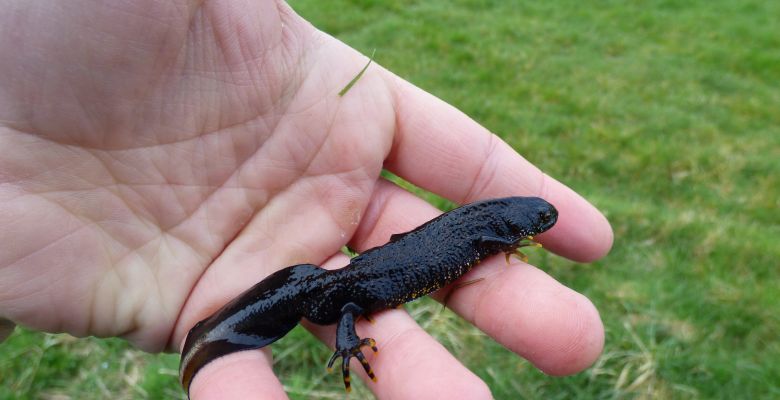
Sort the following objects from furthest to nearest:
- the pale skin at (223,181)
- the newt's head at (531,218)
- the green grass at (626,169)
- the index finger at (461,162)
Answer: the green grass at (626,169) < the index finger at (461,162) < the newt's head at (531,218) < the pale skin at (223,181)

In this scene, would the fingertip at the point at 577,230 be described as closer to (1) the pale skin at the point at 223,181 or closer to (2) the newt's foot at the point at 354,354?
(1) the pale skin at the point at 223,181

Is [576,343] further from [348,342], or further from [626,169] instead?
[626,169]

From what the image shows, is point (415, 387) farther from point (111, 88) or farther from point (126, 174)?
point (111, 88)

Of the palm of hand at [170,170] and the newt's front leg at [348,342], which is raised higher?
the palm of hand at [170,170]

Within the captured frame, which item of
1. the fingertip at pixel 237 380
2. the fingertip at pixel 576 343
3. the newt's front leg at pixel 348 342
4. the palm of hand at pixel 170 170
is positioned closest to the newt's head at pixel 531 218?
the fingertip at pixel 576 343

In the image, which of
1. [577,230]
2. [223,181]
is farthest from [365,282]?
[577,230]

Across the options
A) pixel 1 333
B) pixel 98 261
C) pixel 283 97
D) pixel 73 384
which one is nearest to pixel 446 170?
pixel 283 97

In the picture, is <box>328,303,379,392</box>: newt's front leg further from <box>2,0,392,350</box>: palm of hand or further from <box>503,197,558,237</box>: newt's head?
<box>503,197,558,237</box>: newt's head
